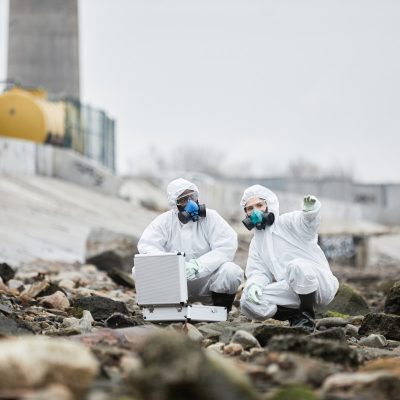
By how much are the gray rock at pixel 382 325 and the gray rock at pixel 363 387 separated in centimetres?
470

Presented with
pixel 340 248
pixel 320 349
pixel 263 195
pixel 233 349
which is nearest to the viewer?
pixel 320 349

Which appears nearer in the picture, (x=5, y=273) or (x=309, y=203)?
(x=309, y=203)

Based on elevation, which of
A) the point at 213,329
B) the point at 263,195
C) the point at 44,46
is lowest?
the point at 213,329

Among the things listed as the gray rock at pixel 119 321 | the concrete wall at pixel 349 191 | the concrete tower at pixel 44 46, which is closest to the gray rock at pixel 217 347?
the gray rock at pixel 119 321

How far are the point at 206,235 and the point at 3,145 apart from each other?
2314cm

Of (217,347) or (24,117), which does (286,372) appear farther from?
(24,117)

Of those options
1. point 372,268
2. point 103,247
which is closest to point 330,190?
point 372,268

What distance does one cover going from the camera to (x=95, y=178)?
3906 centimetres

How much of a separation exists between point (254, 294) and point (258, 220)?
65 cm

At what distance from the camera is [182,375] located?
5734 millimetres

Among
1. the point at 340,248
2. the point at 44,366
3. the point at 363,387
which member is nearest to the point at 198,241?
the point at 363,387

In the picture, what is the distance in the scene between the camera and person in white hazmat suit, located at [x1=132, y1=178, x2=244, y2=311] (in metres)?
11.6

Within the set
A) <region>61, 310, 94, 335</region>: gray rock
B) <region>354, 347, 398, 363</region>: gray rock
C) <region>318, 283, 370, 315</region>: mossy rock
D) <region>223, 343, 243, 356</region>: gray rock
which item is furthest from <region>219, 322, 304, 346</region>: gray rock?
<region>318, 283, 370, 315</region>: mossy rock

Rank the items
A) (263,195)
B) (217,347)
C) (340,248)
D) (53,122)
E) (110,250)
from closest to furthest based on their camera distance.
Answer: (217,347) < (263,195) < (110,250) < (53,122) < (340,248)
